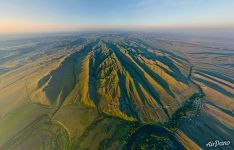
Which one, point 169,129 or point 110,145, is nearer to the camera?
point 110,145

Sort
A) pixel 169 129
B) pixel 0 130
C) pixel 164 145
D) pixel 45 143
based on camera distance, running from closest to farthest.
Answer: pixel 164 145 → pixel 45 143 → pixel 169 129 → pixel 0 130

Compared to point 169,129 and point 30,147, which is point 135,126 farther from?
point 30,147

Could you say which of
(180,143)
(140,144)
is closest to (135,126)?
(140,144)

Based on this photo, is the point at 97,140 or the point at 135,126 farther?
the point at 135,126

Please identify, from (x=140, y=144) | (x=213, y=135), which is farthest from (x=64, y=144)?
(x=213, y=135)

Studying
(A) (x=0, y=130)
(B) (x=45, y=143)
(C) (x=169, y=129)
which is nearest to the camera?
(B) (x=45, y=143)

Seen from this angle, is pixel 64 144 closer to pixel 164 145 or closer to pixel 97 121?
pixel 97 121
